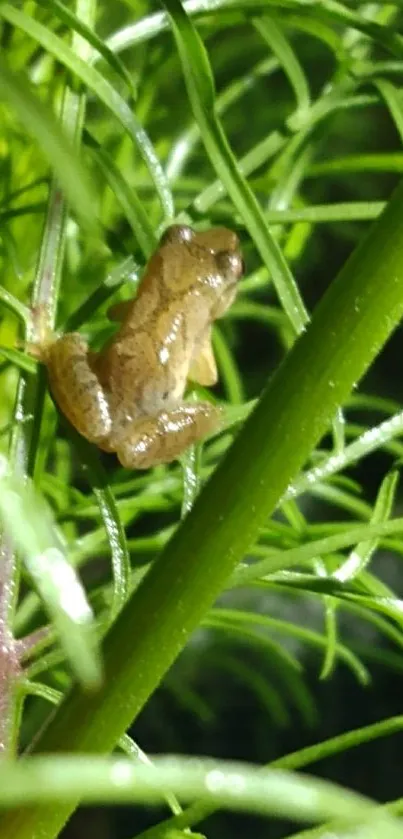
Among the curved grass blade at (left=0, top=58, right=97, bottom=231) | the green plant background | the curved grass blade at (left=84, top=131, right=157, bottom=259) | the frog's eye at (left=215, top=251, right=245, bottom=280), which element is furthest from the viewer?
the frog's eye at (left=215, top=251, right=245, bottom=280)

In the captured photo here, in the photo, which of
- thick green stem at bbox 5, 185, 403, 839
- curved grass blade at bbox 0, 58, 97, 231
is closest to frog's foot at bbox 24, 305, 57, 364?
thick green stem at bbox 5, 185, 403, 839

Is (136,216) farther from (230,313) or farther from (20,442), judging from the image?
(230,313)

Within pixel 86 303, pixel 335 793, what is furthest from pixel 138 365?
pixel 335 793

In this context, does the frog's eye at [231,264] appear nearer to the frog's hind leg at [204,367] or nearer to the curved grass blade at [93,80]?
the frog's hind leg at [204,367]

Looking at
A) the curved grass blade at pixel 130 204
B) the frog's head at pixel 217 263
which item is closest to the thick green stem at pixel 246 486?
the curved grass blade at pixel 130 204

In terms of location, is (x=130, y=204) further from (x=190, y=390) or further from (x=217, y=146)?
(x=190, y=390)

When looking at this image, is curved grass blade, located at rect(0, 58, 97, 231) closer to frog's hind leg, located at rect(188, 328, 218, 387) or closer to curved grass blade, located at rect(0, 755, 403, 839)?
curved grass blade, located at rect(0, 755, 403, 839)
